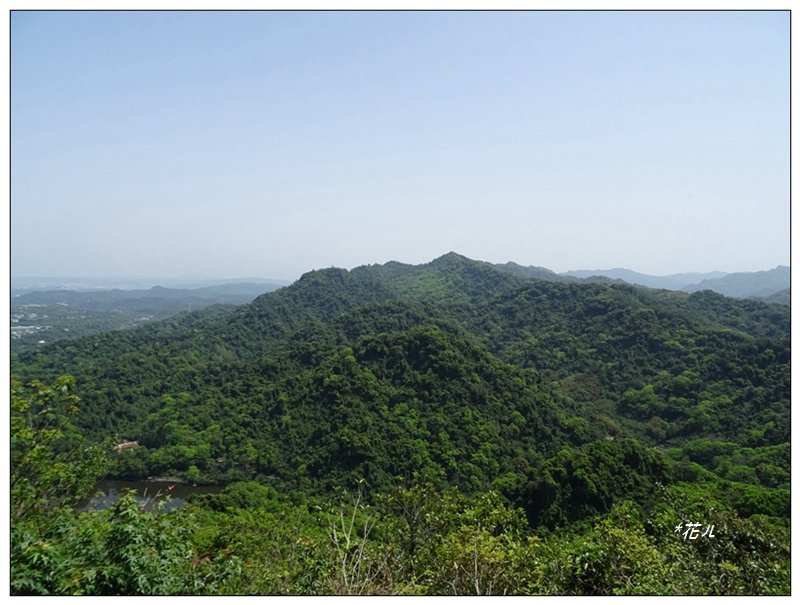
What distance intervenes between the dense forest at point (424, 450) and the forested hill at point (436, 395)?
194 mm

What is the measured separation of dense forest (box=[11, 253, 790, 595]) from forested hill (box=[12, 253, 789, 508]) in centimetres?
19

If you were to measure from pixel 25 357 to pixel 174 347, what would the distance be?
50.8ft

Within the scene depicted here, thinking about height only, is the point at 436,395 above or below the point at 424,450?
above

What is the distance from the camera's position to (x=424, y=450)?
25375 mm

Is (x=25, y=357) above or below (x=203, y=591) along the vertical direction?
below

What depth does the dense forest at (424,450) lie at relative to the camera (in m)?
5.16

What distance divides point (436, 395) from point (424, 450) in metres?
5.52

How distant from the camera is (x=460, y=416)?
28.3 meters

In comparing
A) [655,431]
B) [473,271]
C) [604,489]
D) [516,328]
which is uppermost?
[473,271]

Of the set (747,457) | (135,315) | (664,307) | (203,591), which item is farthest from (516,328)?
(135,315)

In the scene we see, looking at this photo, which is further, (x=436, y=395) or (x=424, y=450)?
(x=436, y=395)

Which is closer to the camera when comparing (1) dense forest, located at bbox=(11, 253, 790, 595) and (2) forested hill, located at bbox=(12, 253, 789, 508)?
(1) dense forest, located at bbox=(11, 253, 790, 595)

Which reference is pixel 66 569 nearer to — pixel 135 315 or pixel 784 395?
pixel 784 395

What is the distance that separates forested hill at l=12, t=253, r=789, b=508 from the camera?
84.9ft
